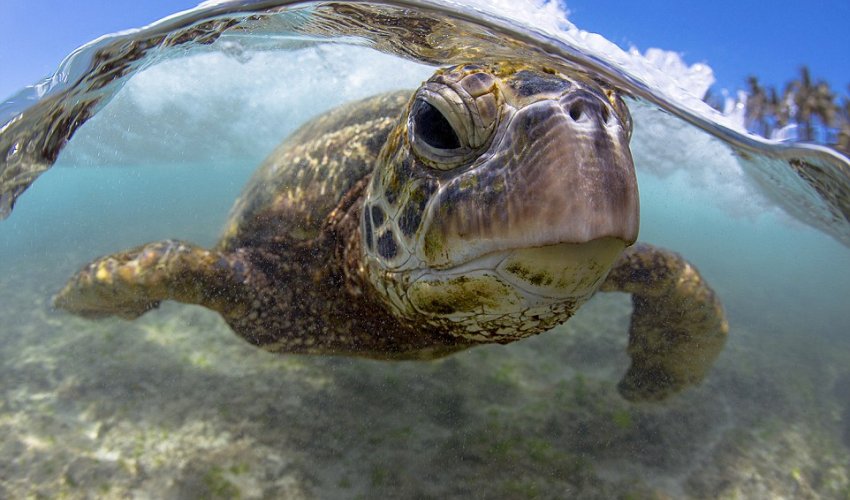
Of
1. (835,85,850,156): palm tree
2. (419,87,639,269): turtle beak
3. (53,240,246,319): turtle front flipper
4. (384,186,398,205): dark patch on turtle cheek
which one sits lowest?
(53,240,246,319): turtle front flipper

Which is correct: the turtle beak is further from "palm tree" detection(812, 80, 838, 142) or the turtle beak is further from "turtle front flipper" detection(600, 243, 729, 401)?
"palm tree" detection(812, 80, 838, 142)

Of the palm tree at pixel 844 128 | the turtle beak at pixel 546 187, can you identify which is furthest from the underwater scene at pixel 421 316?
the palm tree at pixel 844 128

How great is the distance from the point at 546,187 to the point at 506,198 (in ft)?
0.48

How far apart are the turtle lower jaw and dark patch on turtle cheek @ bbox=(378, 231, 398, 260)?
232 mm

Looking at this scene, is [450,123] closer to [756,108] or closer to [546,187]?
[546,187]

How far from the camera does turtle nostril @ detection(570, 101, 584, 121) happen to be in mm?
1774

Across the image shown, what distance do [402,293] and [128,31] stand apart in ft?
16.5

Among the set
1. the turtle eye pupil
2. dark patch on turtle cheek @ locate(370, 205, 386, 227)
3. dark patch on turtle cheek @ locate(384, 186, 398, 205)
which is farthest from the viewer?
dark patch on turtle cheek @ locate(370, 205, 386, 227)

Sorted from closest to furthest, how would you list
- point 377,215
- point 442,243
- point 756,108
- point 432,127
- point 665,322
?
point 442,243 → point 432,127 → point 377,215 → point 665,322 → point 756,108

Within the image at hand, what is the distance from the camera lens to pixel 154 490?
316 centimetres

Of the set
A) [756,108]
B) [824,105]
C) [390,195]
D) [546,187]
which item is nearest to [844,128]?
[824,105]

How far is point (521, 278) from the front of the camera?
1772 millimetres

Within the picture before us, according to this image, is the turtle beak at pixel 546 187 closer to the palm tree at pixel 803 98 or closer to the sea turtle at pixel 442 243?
the sea turtle at pixel 442 243

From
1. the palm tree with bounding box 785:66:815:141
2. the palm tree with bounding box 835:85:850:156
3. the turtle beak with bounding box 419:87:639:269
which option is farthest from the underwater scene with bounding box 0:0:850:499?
the palm tree with bounding box 785:66:815:141
